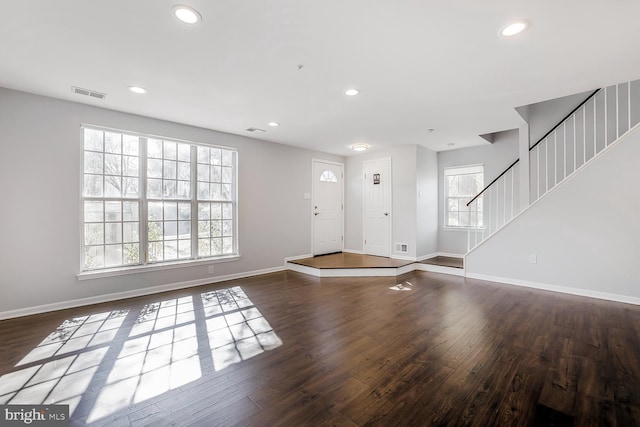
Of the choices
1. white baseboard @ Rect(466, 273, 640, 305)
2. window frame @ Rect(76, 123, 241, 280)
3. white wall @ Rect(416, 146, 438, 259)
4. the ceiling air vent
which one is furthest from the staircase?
the ceiling air vent

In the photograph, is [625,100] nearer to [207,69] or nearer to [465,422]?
[465,422]

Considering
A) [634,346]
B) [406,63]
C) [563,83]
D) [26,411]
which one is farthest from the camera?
[563,83]

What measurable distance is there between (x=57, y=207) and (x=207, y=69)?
9.03ft

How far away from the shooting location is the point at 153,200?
14.3 feet

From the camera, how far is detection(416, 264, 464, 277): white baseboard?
5.38 meters

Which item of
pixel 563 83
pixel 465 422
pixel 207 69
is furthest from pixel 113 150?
pixel 563 83

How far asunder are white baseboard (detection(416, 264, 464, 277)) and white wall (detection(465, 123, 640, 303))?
0.79m

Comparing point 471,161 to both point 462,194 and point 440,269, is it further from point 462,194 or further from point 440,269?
point 440,269

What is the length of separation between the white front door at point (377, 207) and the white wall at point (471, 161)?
4.64 feet

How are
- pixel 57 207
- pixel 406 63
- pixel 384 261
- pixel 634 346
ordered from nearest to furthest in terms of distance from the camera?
pixel 634 346
pixel 406 63
pixel 57 207
pixel 384 261

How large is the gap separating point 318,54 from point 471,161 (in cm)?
506

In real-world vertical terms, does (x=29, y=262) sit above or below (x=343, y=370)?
above

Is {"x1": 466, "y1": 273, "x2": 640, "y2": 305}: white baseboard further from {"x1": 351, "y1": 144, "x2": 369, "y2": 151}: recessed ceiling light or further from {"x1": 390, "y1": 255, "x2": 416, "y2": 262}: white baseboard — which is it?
{"x1": 351, "y1": 144, "x2": 369, "y2": 151}: recessed ceiling light

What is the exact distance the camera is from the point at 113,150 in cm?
407
